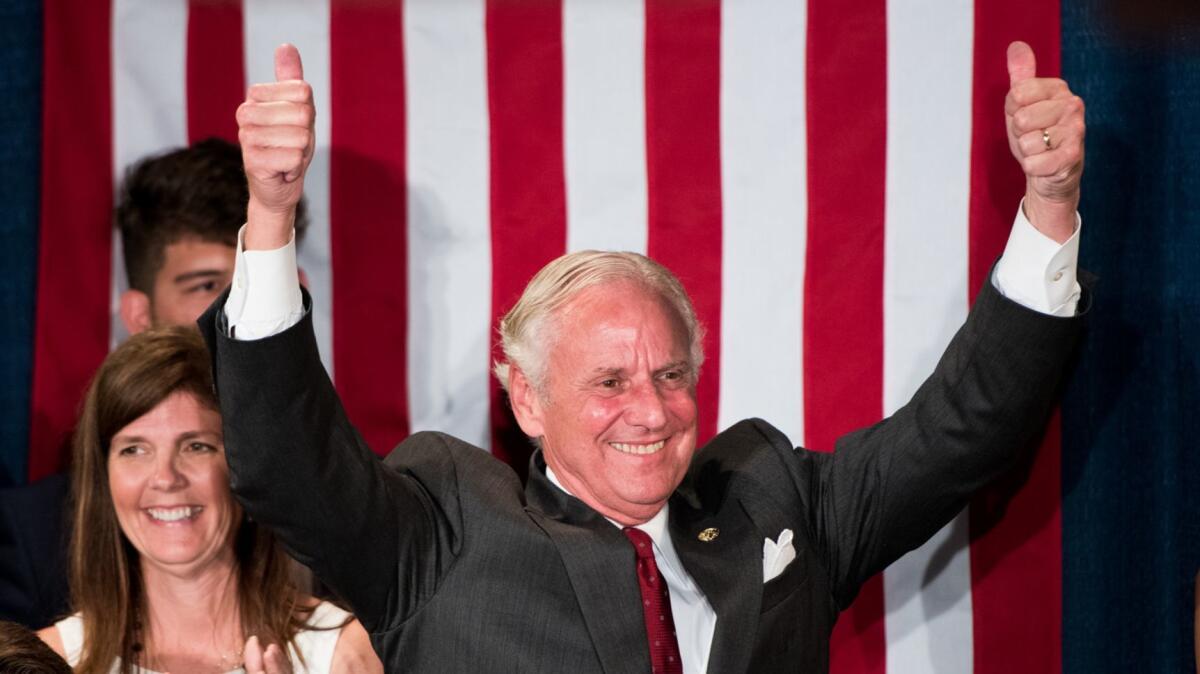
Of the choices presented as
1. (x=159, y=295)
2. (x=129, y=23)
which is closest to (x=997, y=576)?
(x=159, y=295)

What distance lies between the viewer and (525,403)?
2469 mm

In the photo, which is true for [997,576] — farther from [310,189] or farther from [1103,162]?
[310,189]

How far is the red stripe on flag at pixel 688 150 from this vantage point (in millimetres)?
3113

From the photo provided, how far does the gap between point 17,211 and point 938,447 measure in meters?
1.94

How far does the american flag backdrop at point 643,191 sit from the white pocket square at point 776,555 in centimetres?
70

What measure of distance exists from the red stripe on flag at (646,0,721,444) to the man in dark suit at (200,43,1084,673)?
0.65m

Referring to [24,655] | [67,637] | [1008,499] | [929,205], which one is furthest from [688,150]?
[24,655]

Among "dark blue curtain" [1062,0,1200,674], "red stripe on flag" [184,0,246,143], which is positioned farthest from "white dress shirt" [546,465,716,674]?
"red stripe on flag" [184,0,246,143]

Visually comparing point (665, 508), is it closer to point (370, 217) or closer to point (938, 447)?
point (938, 447)

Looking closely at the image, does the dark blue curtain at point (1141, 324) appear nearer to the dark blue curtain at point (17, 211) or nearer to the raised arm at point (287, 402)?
the raised arm at point (287, 402)

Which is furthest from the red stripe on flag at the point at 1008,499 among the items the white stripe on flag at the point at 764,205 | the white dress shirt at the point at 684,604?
the white dress shirt at the point at 684,604

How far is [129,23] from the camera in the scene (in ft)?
10.8

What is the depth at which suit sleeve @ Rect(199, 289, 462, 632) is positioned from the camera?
6.85 feet

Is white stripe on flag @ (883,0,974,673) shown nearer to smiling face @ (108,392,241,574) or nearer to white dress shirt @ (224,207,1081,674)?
white dress shirt @ (224,207,1081,674)
